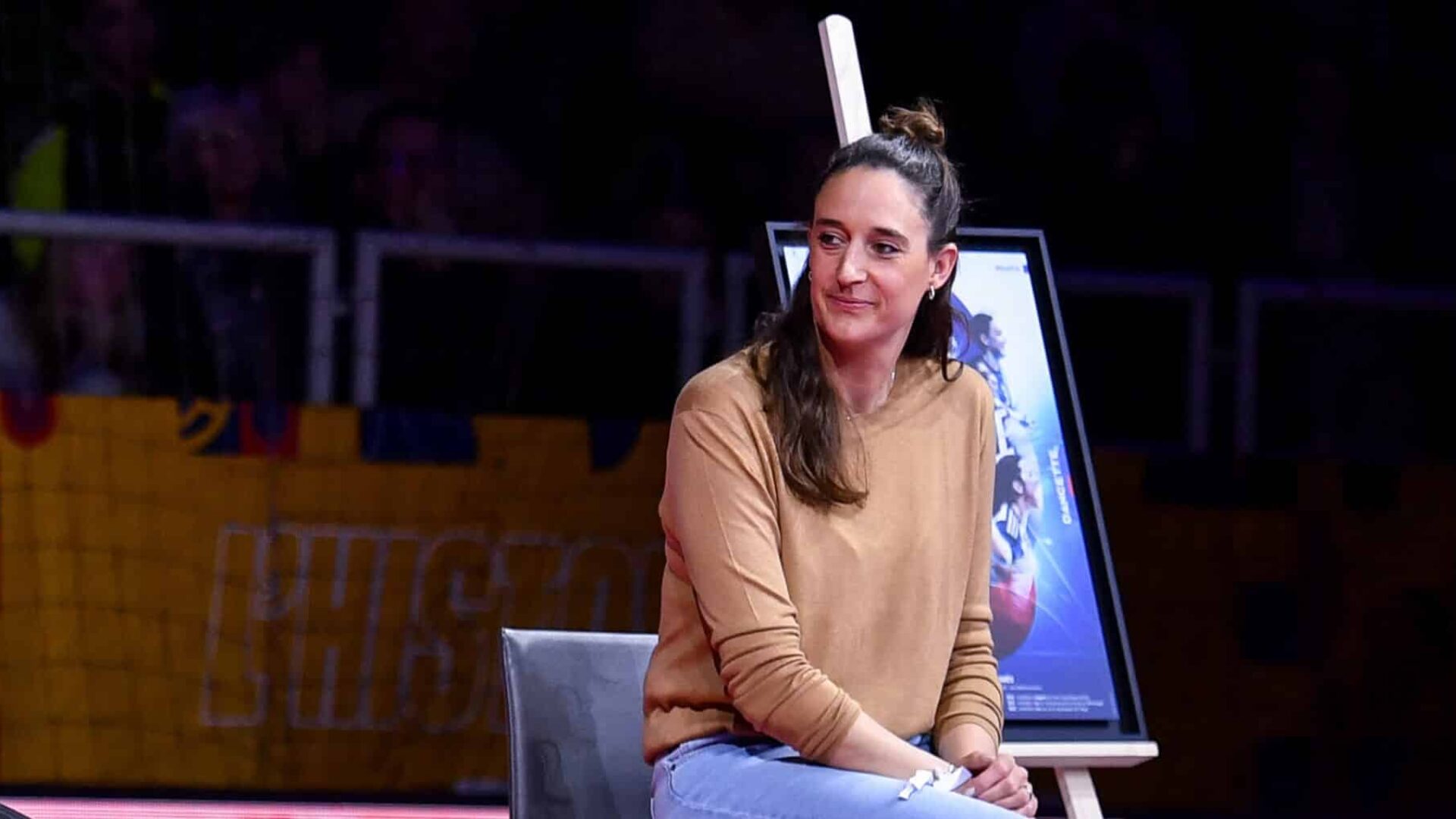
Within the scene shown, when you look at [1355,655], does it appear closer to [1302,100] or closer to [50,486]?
[1302,100]

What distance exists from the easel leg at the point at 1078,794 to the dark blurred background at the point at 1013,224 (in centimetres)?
220

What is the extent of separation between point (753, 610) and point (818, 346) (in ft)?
1.20

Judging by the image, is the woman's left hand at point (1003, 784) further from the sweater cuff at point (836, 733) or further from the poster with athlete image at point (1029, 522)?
the poster with athlete image at point (1029, 522)

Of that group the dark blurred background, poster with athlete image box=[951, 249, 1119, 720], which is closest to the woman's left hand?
poster with athlete image box=[951, 249, 1119, 720]

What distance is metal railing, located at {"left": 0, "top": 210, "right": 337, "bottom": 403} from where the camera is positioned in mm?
5055

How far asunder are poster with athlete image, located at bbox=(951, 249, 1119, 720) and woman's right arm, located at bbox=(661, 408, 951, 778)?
33.5 inches

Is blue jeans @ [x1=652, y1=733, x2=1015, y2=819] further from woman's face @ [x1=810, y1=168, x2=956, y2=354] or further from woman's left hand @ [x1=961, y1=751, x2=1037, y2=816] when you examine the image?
woman's face @ [x1=810, y1=168, x2=956, y2=354]

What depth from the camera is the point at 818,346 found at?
2.43 metres

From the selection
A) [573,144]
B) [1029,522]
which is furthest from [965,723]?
[573,144]

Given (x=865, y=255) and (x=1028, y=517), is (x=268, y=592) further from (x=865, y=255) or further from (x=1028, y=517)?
(x=865, y=255)

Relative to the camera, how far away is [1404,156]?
253 inches

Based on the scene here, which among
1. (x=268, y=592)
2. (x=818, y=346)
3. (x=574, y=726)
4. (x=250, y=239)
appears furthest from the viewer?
(x=250, y=239)

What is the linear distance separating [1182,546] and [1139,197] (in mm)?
1299

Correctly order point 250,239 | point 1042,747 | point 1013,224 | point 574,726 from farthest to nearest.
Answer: point 1013,224, point 250,239, point 1042,747, point 574,726
